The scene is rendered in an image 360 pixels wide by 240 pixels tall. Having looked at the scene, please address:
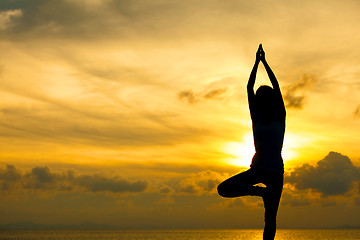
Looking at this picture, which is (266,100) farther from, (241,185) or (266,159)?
(241,185)

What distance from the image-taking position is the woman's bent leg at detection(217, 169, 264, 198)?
9914 millimetres

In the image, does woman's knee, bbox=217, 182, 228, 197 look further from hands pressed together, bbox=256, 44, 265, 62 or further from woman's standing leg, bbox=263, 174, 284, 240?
hands pressed together, bbox=256, 44, 265, 62

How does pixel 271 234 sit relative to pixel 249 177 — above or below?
below

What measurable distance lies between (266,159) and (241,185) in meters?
0.70

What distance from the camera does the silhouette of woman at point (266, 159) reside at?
9.82 meters

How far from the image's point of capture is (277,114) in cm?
996

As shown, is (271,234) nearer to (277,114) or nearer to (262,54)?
(277,114)

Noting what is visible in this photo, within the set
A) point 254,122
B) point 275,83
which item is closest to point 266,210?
point 254,122

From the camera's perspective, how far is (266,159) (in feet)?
32.1

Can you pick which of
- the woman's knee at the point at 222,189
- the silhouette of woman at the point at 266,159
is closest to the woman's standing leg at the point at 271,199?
the silhouette of woman at the point at 266,159

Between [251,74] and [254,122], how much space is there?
0.97 m

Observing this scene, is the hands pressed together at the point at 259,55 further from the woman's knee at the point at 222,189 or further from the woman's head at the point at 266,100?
the woman's knee at the point at 222,189

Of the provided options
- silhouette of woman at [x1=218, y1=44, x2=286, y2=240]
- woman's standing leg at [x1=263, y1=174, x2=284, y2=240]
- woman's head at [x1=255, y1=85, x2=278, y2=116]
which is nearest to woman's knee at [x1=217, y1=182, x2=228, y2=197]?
silhouette of woman at [x1=218, y1=44, x2=286, y2=240]

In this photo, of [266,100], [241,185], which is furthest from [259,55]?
[241,185]
